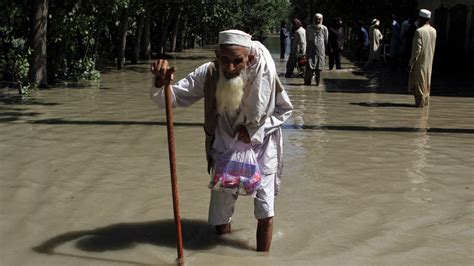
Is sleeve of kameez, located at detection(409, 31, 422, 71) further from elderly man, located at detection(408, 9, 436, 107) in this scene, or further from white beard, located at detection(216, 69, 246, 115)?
white beard, located at detection(216, 69, 246, 115)

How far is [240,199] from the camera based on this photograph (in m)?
5.64

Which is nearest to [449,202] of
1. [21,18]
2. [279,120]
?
[279,120]

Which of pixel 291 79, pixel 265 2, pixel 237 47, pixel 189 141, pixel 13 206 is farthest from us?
pixel 265 2

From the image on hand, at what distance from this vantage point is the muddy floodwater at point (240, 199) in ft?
14.5

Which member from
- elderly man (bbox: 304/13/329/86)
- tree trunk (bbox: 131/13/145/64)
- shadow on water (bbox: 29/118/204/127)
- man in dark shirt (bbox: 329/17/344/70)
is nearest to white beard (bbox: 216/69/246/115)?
shadow on water (bbox: 29/118/204/127)

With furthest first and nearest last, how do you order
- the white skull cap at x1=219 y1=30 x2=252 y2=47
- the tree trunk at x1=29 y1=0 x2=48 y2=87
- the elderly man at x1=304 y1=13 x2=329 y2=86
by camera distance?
1. the elderly man at x1=304 y1=13 x2=329 y2=86
2. the tree trunk at x1=29 y1=0 x2=48 y2=87
3. the white skull cap at x1=219 y1=30 x2=252 y2=47

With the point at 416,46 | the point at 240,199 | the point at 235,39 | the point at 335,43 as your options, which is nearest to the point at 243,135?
the point at 235,39

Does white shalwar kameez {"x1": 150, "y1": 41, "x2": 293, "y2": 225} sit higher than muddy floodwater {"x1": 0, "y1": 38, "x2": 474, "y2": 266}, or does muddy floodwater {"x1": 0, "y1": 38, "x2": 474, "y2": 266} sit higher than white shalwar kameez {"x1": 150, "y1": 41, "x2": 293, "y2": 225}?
white shalwar kameez {"x1": 150, "y1": 41, "x2": 293, "y2": 225}

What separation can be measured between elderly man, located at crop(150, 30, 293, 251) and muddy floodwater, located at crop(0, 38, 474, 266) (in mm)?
416

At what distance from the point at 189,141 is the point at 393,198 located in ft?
11.1

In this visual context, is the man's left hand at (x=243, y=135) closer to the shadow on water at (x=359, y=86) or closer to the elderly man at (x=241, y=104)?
the elderly man at (x=241, y=104)

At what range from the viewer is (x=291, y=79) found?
17750mm

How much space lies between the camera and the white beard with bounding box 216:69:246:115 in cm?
394

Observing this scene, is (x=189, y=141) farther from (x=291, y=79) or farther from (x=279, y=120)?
(x=291, y=79)
